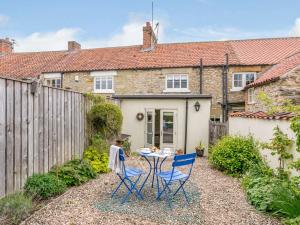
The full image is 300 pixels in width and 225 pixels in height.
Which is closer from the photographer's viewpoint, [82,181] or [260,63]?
[82,181]

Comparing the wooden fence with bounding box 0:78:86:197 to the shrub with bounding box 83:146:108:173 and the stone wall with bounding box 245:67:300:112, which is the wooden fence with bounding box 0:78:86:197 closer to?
the shrub with bounding box 83:146:108:173

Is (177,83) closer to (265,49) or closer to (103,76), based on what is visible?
(103,76)

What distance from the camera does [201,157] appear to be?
11891mm

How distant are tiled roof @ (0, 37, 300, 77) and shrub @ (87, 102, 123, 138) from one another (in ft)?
29.4

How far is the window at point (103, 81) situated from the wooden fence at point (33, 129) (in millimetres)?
10274

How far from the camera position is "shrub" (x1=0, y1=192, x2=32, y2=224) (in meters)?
4.12

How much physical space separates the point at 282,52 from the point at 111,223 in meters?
→ 17.3

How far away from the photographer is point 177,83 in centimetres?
1709

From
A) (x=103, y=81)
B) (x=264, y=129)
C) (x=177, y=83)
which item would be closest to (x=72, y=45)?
(x=103, y=81)

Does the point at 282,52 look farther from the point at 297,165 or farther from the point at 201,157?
the point at 297,165

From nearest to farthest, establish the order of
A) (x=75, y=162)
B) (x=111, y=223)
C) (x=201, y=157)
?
(x=111, y=223) < (x=75, y=162) < (x=201, y=157)

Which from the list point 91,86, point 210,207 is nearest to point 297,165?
point 210,207

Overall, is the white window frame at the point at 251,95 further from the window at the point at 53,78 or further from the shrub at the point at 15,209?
the shrub at the point at 15,209

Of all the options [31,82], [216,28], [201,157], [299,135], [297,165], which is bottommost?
[201,157]
